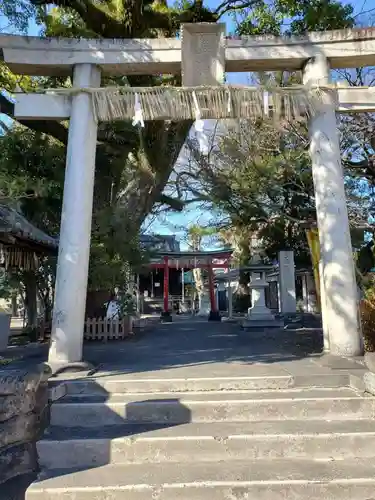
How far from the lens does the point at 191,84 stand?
6109 millimetres

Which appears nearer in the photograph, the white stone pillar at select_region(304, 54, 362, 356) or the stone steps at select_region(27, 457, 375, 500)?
the stone steps at select_region(27, 457, 375, 500)

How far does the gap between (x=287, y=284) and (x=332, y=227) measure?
11126 millimetres

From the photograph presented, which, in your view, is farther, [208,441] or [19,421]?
[19,421]

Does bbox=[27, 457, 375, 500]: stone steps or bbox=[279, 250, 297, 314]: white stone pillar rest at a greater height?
bbox=[279, 250, 297, 314]: white stone pillar

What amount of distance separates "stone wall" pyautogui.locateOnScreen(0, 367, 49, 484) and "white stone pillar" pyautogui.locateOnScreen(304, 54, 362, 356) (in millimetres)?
3716

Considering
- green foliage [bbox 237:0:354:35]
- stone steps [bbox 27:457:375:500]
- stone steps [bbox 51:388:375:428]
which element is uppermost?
green foliage [bbox 237:0:354:35]

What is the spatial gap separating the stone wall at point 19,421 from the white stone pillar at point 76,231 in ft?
4.54

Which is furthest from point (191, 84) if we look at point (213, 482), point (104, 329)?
point (104, 329)

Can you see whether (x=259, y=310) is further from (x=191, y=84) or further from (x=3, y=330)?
(x=191, y=84)

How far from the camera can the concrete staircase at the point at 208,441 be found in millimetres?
2949

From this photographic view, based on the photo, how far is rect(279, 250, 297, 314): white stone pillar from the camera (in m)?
16.2

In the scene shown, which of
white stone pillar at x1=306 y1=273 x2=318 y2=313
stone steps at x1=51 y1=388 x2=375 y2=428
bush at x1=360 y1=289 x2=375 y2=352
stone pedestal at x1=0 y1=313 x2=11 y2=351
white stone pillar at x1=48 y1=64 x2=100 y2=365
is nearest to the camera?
stone steps at x1=51 y1=388 x2=375 y2=428

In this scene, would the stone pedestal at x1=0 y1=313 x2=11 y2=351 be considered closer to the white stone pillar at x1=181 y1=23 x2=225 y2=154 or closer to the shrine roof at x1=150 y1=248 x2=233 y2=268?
the white stone pillar at x1=181 y1=23 x2=225 y2=154

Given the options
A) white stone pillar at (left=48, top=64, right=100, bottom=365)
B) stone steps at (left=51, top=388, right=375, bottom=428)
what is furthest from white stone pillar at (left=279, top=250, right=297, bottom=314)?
stone steps at (left=51, top=388, right=375, bottom=428)
